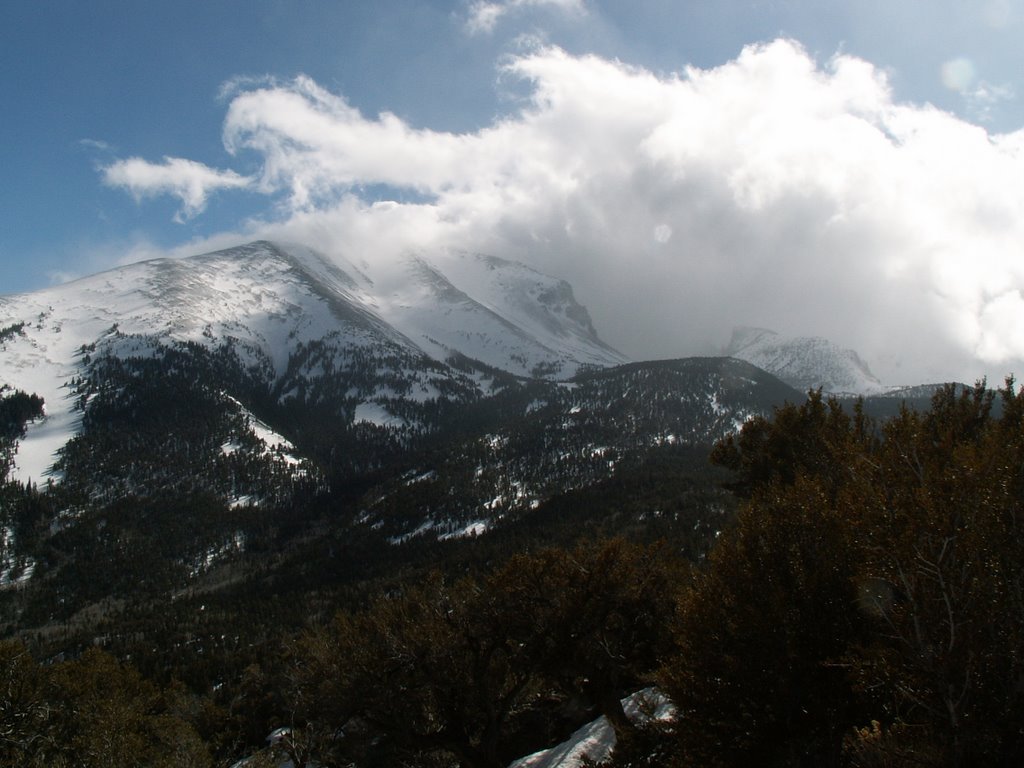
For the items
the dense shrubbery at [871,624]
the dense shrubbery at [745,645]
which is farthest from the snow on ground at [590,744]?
the dense shrubbery at [871,624]

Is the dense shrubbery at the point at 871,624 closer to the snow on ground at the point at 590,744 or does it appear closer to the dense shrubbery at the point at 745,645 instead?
the dense shrubbery at the point at 745,645

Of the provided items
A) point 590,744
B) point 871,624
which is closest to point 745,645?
point 871,624

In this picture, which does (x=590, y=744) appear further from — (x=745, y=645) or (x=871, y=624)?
(x=871, y=624)

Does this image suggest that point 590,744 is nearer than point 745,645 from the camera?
No

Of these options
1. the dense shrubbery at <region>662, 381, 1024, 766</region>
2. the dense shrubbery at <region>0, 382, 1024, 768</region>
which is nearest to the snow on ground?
the dense shrubbery at <region>0, 382, 1024, 768</region>

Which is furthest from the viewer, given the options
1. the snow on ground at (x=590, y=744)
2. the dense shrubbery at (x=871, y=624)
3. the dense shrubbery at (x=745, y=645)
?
the snow on ground at (x=590, y=744)

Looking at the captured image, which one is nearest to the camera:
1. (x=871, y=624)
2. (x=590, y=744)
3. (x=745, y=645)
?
(x=871, y=624)

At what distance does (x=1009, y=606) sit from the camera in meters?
9.64

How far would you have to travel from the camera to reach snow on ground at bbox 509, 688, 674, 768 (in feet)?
74.9

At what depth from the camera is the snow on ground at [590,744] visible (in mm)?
22844

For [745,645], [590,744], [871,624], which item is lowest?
[590,744]

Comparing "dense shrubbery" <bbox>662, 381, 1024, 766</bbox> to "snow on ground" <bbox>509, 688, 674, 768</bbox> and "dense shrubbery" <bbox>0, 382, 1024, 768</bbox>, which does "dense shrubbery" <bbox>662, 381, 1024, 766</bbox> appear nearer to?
"dense shrubbery" <bbox>0, 382, 1024, 768</bbox>

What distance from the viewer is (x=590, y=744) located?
2433cm

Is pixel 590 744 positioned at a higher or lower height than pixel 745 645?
lower
